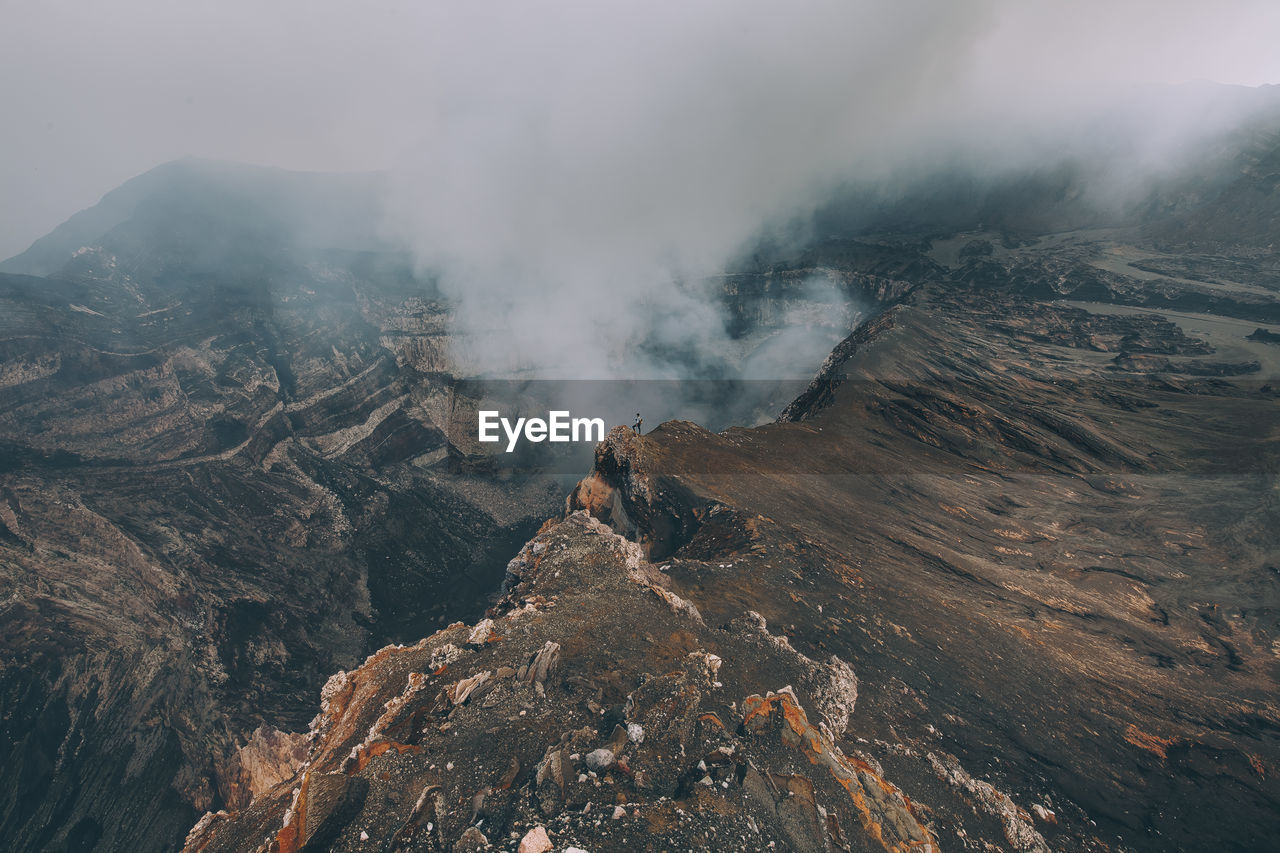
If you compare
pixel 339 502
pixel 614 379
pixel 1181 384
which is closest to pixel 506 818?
pixel 339 502

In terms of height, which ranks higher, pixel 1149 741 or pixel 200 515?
pixel 1149 741

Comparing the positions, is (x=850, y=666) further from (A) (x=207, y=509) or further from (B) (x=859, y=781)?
(A) (x=207, y=509)

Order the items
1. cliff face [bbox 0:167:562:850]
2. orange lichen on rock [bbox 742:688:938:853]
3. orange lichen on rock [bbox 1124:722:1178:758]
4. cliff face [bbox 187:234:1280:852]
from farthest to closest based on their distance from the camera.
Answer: cliff face [bbox 0:167:562:850]
orange lichen on rock [bbox 1124:722:1178:758]
orange lichen on rock [bbox 742:688:938:853]
cliff face [bbox 187:234:1280:852]

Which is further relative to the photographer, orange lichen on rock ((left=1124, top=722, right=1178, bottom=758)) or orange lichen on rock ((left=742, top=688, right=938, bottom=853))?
orange lichen on rock ((left=1124, top=722, right=1178, bottom=758))

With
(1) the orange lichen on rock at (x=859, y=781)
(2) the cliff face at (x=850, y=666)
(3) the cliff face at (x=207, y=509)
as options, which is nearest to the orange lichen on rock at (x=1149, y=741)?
(2) the cliff face at (x=850, y=666)

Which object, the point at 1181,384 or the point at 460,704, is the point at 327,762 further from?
the point at 1181,384

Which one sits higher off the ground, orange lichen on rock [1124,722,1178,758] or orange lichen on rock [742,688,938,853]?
orange lichen on rock [742,688,938,853]

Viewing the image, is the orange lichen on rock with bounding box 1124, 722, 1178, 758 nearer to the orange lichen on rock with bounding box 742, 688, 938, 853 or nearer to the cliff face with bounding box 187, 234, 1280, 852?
the cliff face with bounding box 187, 234, 1280, 852

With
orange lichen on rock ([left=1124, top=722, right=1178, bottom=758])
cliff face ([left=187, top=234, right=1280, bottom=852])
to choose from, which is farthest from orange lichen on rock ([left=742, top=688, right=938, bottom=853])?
orange lichen on rock ([left=1124, top=722, right=1178, bottom=758])

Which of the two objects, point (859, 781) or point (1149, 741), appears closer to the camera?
point (859, 781)

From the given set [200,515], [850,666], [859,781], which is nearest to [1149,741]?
[850,666]
